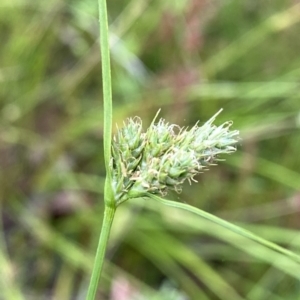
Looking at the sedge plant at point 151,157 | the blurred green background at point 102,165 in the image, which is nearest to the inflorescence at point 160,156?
the sedge plant at point 151,157

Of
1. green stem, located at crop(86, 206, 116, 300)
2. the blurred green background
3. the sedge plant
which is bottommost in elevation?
green stem, located at crop(86, 206, 116, 300)

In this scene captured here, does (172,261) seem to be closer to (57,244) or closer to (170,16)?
(57,244)

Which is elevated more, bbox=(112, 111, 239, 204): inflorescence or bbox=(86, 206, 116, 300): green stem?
bbox=(112, 111, 239, 204): inflorescence

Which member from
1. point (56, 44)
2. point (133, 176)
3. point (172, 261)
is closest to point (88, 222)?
point (172, 261)

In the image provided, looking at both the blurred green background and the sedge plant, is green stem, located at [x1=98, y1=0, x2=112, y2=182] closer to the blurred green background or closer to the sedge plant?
the sedge plant

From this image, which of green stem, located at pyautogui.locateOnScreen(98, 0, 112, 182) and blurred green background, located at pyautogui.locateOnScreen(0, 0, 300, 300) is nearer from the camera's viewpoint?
green stem, located at pyautogui.locateOnScreen(98, 0, 112, 182)

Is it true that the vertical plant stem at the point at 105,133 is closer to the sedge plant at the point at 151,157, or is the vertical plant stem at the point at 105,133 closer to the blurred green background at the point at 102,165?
the sedge plant at the point at 151,157

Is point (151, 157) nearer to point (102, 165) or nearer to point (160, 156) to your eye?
point (160, 156)

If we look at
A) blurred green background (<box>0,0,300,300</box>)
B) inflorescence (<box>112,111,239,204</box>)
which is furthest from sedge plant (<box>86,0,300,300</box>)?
blurred green background (<box>0,0,300,300</box>)
